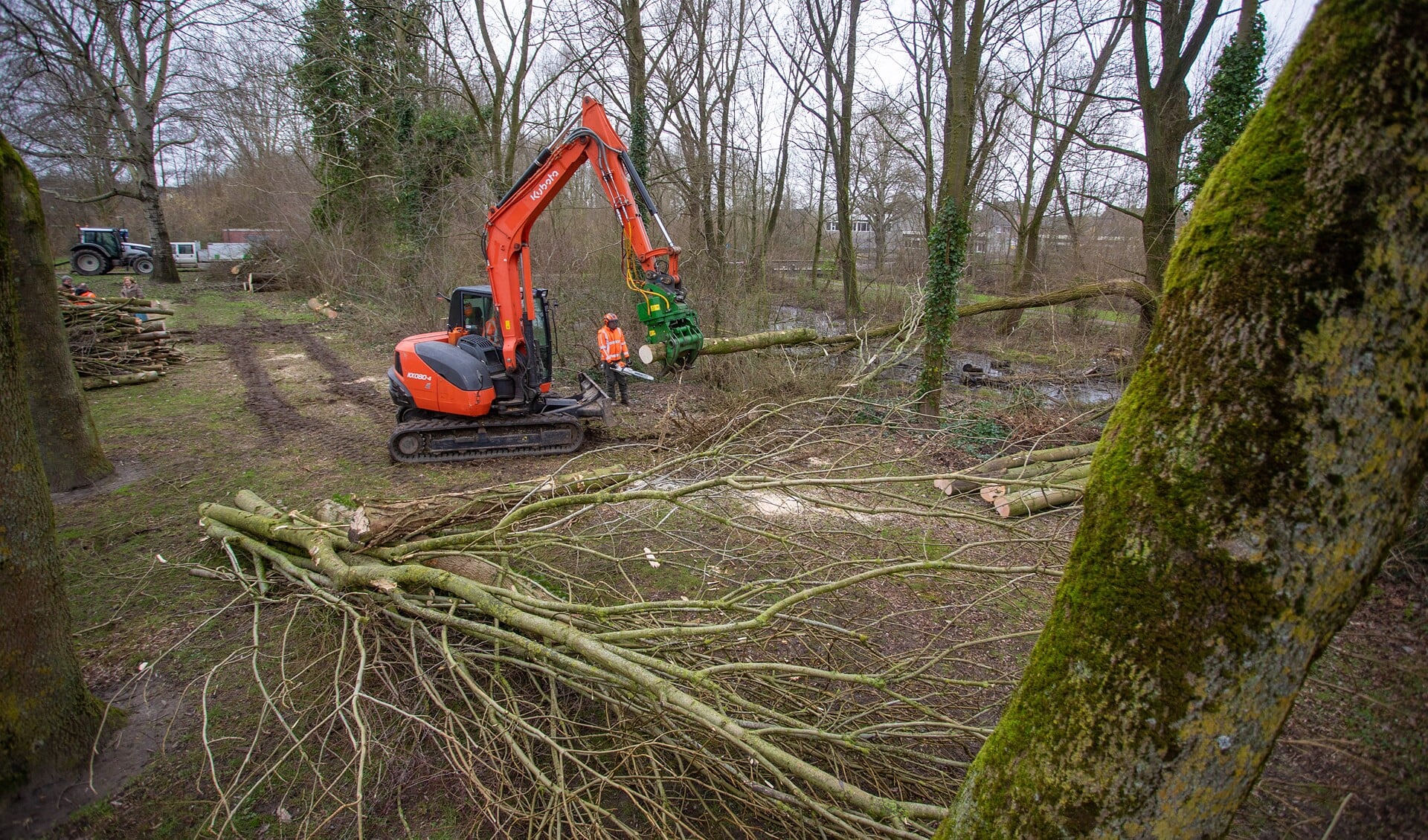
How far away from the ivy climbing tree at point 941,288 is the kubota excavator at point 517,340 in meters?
3.60

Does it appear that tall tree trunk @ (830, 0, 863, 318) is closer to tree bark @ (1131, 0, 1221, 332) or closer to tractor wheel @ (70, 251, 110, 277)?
tree bark @ (1131, 0, 1221, 332)

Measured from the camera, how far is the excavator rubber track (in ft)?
26.1

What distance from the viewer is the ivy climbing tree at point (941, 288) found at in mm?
9219

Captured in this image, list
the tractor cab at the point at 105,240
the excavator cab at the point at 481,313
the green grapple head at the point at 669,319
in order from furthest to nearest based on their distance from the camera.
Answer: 1. the tractor cab at the point at 105,240
2. the excavator cab at the point at 481,313
3. the green grapple head at the point at 669,319

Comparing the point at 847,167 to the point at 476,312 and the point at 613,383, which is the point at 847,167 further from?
the point at 476,312

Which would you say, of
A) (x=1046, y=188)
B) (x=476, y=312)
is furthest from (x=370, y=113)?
(x=1046, y=188)

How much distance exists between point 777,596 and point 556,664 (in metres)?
2.07

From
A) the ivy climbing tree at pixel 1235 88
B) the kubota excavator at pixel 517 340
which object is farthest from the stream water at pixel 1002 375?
the kubota excavator at pixel 517 340

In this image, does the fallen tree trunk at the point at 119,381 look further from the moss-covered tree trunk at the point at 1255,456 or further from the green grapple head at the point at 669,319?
the moss-covered tree trunk at the point at 1255,456

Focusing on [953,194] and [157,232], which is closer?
[953,194]

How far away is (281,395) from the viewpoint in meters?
11.0

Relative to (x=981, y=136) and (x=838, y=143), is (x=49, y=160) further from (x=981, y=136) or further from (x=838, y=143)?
(x=981, y=136)

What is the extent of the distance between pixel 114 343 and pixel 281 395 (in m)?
3.75

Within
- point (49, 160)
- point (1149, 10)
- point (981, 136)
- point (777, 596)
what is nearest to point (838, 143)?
point (981, 136)
